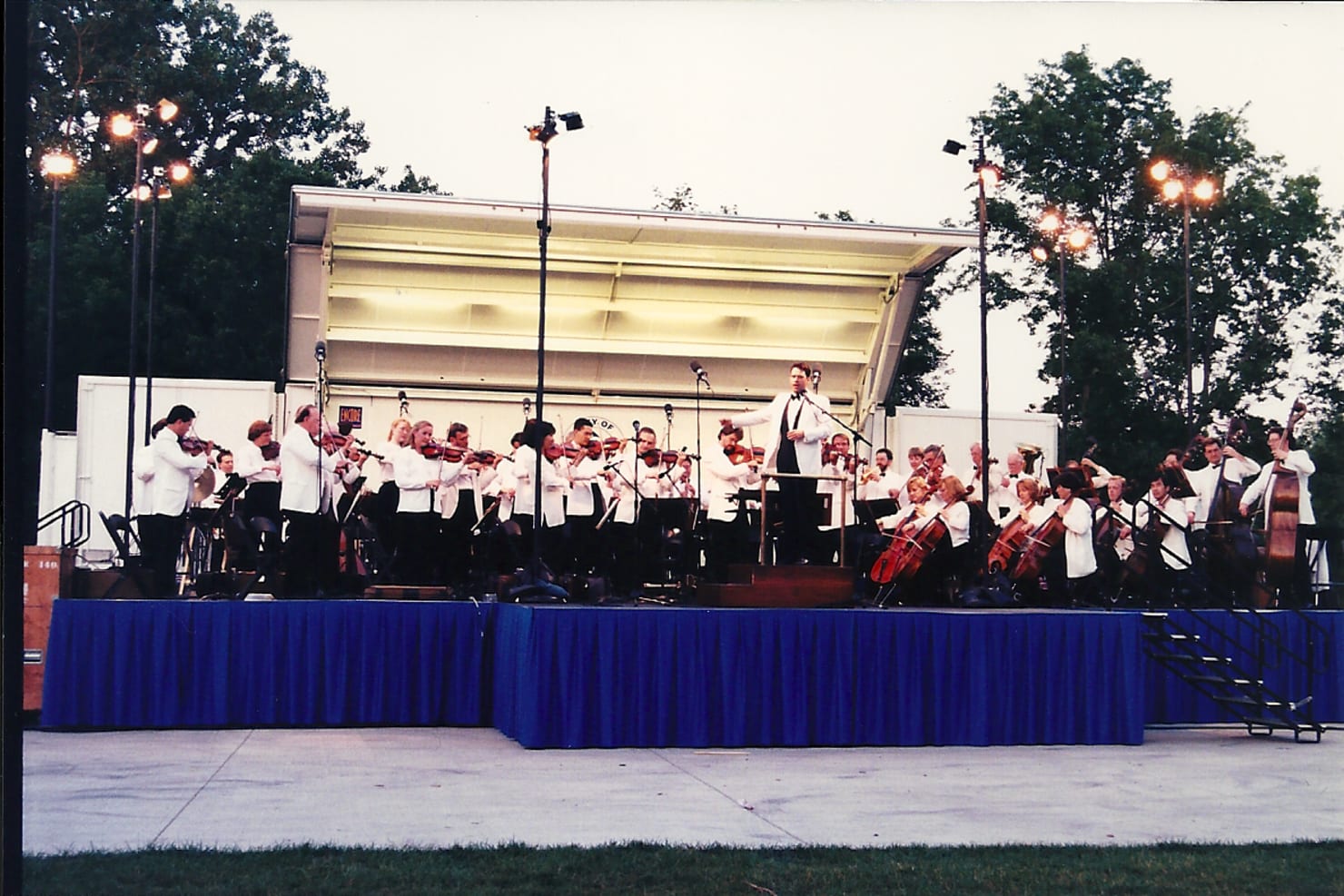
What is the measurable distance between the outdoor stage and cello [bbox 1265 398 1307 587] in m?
3.02

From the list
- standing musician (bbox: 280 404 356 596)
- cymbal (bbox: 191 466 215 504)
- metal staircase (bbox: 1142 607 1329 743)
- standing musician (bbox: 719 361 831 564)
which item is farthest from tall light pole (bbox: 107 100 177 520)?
metal staircase (bbox: 1142 607 1329 743)

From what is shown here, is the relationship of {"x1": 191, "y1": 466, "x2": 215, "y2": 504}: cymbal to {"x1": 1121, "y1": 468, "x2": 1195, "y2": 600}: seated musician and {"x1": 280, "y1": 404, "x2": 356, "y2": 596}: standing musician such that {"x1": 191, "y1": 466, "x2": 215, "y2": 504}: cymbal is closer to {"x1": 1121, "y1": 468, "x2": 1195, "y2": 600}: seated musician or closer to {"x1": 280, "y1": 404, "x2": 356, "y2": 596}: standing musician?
{"x1": 280, "y1": 404, "x2": 356, "y2": 596}: standing musician

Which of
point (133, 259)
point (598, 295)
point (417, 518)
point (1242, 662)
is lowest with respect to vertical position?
point (1242, 662)

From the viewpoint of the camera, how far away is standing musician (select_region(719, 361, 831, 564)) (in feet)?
44.8

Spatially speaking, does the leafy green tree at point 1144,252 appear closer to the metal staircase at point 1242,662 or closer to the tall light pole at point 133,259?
the metal staircase at point 1242,662

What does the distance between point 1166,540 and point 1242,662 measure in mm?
2173

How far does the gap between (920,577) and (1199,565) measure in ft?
10.2

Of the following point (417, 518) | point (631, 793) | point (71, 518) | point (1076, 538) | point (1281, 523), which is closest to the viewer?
point (631, 793)

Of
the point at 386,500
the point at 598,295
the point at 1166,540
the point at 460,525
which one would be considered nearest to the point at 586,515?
the point at 460,525

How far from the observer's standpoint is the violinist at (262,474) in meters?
13.7

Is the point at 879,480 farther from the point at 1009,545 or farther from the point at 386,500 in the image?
the point at 386,500

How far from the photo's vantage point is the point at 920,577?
14.6 m

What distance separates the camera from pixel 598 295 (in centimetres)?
1552

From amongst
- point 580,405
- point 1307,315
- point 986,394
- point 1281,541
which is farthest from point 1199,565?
point 1307,315
